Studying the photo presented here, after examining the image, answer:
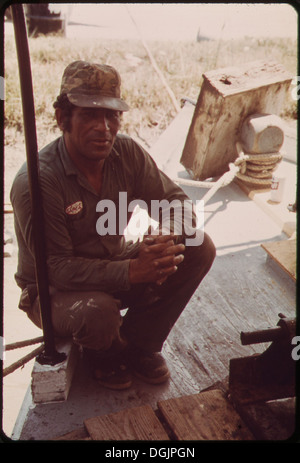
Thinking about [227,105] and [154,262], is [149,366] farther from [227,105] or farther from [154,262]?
[227,105]

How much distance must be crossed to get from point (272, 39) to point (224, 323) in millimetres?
11517

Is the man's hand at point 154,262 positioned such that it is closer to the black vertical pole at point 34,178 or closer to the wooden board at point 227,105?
the black vertical pole at point 34,178

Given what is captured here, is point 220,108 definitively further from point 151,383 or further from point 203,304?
point 151,383

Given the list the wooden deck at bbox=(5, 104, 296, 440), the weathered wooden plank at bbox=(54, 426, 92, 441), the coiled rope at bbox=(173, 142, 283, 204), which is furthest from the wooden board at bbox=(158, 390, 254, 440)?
the coiled rope at bbox=(173, 142, 283, 204)

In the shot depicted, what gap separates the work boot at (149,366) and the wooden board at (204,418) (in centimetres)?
39

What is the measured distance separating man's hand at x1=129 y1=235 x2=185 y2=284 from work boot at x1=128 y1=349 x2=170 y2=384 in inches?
19.7

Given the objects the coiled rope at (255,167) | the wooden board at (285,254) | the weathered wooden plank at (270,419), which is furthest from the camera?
the coiled rope at (255,167)

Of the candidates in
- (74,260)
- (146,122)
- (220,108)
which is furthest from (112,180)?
(146,122)

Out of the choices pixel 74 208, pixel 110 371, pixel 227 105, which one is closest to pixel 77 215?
pixel 74 208

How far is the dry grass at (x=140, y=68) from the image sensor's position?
340 inches

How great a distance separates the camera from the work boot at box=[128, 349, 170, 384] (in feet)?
8.13

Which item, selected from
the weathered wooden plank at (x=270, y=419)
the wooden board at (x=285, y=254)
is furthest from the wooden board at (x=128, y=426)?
the wooden board at (x=285, y=254)

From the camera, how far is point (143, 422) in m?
2.00

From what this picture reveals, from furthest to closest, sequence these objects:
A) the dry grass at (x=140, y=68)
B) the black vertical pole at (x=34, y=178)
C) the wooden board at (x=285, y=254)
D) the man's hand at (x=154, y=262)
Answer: the dry grass at (x=140, y=68)
the wooden board at (x=285, y=254)
the man's hand at (x=154, y=262)
the black vertical pole at (x=34, y=178)
